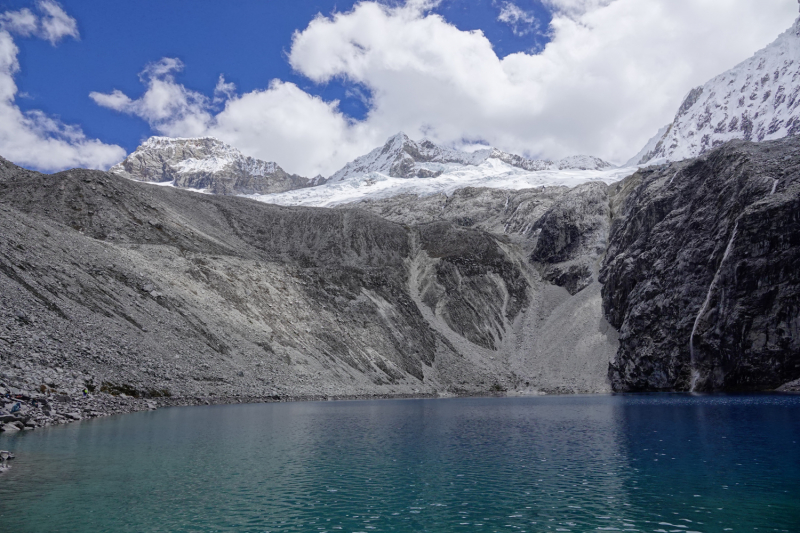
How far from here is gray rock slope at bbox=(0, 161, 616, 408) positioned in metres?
59.4

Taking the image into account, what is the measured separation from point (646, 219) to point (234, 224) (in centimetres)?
9418

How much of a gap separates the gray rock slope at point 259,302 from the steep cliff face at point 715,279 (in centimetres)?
1028

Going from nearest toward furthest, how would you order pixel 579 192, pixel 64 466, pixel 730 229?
pixel 64 466
pixel 730 229
pixel 579 192

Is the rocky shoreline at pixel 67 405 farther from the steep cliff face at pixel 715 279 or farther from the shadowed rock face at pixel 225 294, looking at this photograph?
the steep cliff face at pixel 715 279

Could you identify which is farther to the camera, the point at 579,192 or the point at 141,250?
the point at 579,192

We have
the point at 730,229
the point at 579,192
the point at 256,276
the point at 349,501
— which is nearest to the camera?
the point at 349,501

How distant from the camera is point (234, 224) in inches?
5320

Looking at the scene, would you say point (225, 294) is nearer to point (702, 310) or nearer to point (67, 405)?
point (67, 405)

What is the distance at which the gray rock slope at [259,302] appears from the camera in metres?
59.4

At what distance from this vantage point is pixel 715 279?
87.8 metres

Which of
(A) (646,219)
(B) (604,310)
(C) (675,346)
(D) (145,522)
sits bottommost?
(D) (145,522)

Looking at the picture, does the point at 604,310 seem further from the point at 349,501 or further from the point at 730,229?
the point at 349,501

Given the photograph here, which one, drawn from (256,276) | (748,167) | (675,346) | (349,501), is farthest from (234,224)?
(349,501)

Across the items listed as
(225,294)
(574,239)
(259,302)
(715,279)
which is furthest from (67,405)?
(574,239)
